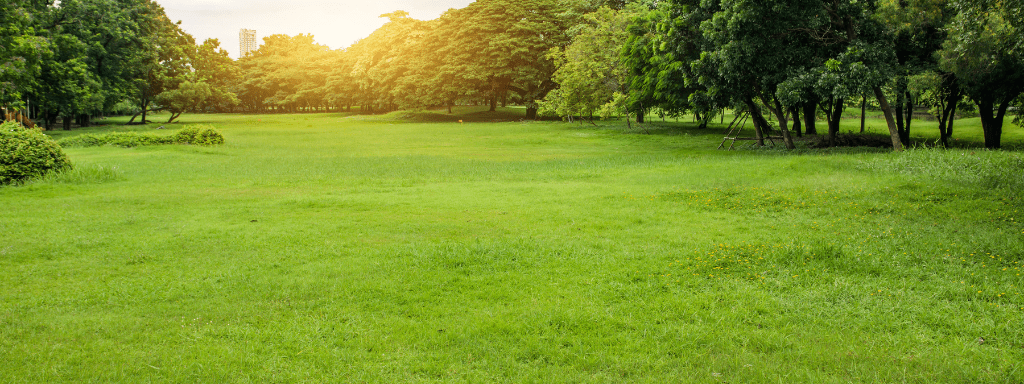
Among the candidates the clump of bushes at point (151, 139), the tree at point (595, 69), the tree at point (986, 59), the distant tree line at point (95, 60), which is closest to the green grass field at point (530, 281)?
the tree at point (986, 59)

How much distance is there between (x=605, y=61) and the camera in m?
38.7

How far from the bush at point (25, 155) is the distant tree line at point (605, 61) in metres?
14.2

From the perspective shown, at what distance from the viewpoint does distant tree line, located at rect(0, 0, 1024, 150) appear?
1791 cm

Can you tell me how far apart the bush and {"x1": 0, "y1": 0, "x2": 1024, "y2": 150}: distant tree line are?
1422cm

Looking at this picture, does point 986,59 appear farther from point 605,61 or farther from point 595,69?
point 605,61

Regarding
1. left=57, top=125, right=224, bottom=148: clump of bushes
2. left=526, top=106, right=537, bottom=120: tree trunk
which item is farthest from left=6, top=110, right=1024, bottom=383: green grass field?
left=526, top=106, right=537, bottom=120: tree trunk

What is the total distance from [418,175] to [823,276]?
41.8 ft

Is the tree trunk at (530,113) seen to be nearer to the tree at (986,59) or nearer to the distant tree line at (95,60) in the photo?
the distant tree line at (95,60)

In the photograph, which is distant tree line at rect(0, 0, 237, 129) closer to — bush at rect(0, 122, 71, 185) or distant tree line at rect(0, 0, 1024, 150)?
distant tree line at rect(0, 0, 1024, 150)

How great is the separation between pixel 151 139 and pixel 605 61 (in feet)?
89.6

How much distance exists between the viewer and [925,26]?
1975cm

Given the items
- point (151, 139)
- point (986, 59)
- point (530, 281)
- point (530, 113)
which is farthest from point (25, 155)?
point (530, 113)

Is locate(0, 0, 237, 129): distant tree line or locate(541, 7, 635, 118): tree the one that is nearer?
locate(0, 0, 237, 129): distant tree line

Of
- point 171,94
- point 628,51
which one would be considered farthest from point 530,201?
point 171,94
